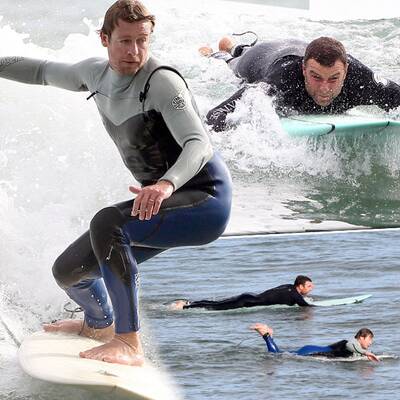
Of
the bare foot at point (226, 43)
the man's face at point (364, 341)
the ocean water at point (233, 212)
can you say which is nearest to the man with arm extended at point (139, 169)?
the ocean water at point (233, 212)

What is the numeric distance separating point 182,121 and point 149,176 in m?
0.24

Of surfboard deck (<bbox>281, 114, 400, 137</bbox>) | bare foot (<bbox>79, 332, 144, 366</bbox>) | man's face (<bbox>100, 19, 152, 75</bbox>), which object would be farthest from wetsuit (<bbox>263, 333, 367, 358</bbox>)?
man's face (<bbox>100, 19, 152, 75</bbox>)

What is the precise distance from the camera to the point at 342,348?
582cm

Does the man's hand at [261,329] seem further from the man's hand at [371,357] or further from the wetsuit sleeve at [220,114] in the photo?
the wetsuit sleeve at [220,114]

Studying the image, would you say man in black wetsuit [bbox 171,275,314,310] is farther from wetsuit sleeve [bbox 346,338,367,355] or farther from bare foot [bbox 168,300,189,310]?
wetsuit sleeve [bbox 346,338,367,355]

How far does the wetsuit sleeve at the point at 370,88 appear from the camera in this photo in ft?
18.7

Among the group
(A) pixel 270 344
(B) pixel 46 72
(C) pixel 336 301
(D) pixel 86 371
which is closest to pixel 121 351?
(D) pixel 86 371

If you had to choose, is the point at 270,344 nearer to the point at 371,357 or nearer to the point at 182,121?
the point at 371,357

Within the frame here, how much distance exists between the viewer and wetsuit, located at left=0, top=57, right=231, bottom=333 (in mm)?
3002

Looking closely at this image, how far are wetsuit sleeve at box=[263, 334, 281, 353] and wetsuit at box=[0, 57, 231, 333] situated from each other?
241cm

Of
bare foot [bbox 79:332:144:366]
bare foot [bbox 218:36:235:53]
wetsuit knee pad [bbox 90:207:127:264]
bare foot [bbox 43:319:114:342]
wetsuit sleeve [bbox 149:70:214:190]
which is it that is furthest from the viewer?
bare foot [bbox 218:36:235:53]

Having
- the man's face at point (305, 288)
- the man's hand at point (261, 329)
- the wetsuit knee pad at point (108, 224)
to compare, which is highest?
the wetsuit knee pad at point (108, 224)

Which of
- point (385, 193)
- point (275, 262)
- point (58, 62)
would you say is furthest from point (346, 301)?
point (58, 62)

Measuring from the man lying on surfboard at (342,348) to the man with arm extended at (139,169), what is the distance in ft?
8.39
